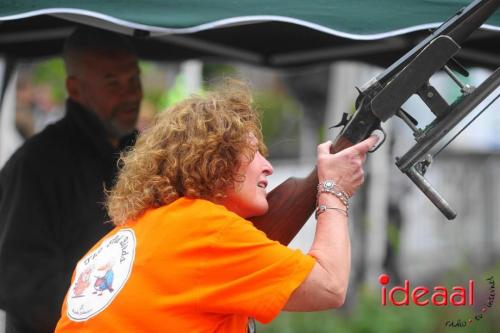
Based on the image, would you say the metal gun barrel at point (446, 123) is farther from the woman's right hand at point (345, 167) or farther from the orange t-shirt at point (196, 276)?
the orange t-shirt at point (196, 276)

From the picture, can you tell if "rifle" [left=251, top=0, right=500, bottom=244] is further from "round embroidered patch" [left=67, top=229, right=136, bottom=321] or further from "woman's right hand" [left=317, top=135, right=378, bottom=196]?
"round embroidered patch" [left=67, top=229, right=136, bottom=321]

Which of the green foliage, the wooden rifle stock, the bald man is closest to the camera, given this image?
the wooden rifle stock

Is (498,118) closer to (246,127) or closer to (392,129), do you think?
(392,129)

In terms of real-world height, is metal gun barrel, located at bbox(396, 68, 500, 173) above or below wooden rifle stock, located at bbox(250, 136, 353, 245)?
above

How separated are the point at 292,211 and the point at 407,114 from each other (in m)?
0.45

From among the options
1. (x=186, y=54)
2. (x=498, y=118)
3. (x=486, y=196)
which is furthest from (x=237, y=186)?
(x=498, y=118)

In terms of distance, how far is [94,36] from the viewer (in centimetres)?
397

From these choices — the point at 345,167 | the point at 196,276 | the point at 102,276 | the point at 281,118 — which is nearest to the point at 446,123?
the point at 345,167

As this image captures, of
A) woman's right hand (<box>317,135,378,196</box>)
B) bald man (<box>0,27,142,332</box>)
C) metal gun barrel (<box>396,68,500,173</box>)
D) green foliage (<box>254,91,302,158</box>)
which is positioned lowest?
→ green foliage (<box>254,91,302,158</box>)

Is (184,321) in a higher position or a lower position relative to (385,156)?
higher

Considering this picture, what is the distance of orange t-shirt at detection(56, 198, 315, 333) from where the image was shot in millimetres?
2324

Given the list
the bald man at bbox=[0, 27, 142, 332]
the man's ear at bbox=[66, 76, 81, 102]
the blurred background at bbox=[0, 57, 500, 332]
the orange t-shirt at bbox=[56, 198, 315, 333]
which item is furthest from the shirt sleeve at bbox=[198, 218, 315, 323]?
the blurred background at bbox=[0, 57, 500, 332]

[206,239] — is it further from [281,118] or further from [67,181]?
[281,118]

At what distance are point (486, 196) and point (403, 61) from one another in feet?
21.2
